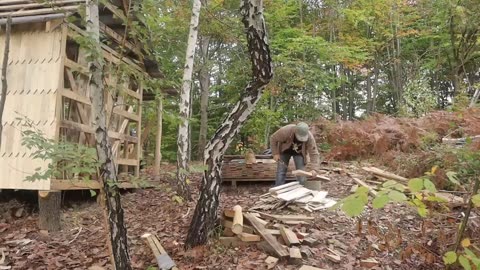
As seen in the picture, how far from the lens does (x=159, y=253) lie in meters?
5.15

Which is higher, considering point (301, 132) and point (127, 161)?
point (301, 132)

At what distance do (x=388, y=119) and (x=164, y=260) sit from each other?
9508 millimetres

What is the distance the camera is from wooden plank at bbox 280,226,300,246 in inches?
205

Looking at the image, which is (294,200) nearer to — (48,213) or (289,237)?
(289,237)

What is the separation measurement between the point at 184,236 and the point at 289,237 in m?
1.60

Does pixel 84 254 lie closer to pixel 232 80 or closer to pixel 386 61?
pixel 232 80

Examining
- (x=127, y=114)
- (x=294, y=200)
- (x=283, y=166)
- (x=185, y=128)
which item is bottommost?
(x=294, y=200)

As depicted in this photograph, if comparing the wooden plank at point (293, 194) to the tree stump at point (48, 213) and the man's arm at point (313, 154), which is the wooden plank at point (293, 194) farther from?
the tree stump at point (48, 213)

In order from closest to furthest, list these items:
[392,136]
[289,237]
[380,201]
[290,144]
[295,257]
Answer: [380,201], [295,257], [289,237], [290,144], [392,136]

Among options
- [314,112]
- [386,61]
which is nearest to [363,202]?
[314,112]

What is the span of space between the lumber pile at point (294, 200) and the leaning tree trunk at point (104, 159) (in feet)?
9.44

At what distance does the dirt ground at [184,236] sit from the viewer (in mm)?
4938

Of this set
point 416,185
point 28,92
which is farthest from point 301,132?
point 416,185

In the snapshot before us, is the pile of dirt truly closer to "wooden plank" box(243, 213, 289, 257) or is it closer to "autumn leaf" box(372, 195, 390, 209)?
"wooden plank" box(243, 213, 289, 257)
